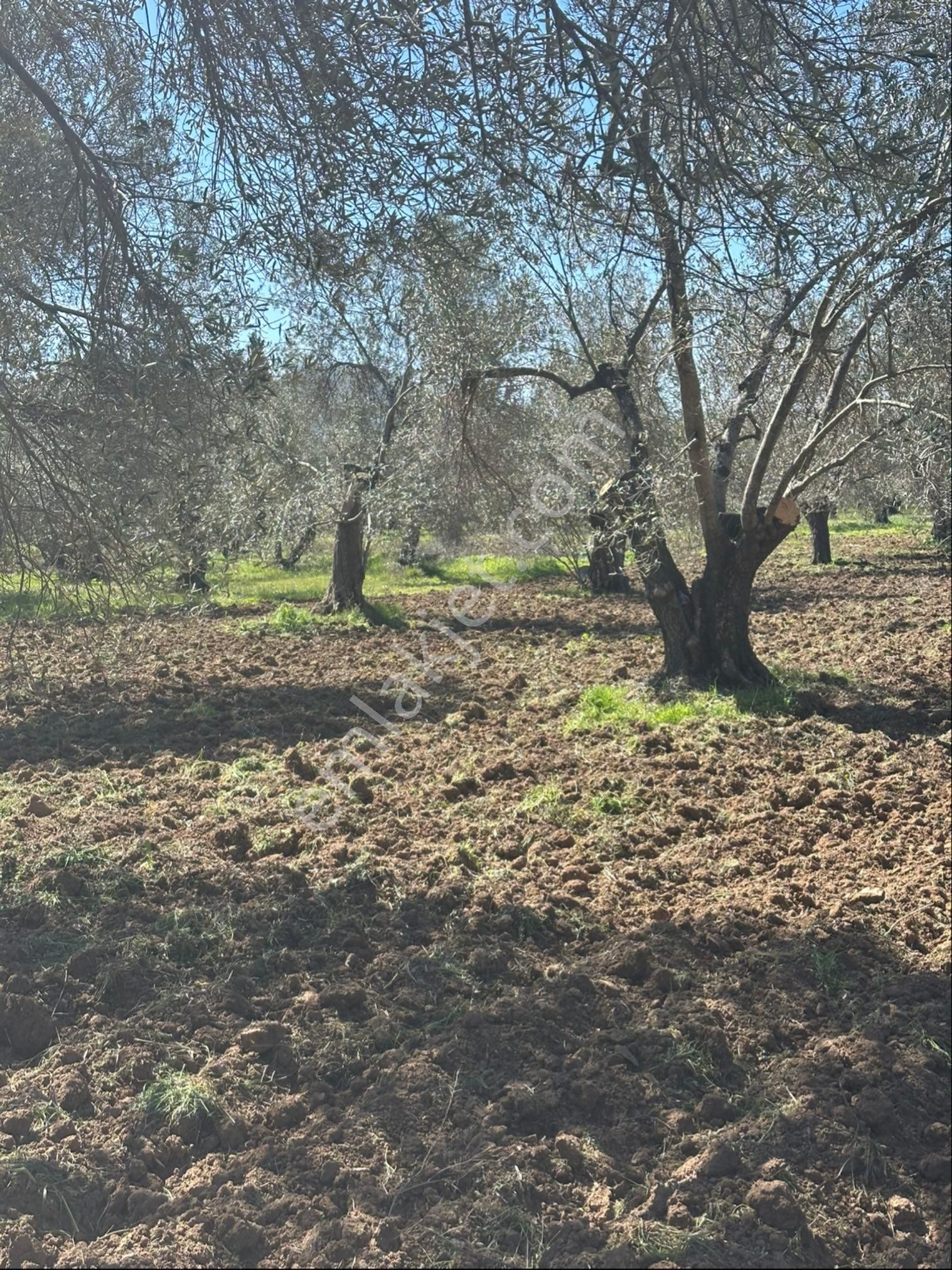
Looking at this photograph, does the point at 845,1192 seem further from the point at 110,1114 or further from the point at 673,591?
the point at 673,591

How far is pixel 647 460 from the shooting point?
392 inches

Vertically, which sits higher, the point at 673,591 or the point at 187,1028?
the point at 673,591

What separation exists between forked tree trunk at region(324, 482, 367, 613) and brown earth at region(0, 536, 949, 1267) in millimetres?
7752

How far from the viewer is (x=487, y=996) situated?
189 inches

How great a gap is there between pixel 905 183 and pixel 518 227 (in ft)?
6.13

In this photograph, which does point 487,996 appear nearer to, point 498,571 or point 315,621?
point 315,621

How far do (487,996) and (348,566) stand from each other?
12558 mm

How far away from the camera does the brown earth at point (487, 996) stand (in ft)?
11.4

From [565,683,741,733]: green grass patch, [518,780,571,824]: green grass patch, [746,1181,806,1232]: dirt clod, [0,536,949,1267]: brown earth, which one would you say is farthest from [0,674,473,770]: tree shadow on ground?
[746,1181,806,1232]: dirt clod

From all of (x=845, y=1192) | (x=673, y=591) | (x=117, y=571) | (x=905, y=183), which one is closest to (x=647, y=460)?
(x=673, y=591)

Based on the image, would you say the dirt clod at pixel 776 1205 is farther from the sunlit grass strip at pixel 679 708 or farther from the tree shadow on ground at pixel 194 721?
the tree shadow on ground at pixel 194 721

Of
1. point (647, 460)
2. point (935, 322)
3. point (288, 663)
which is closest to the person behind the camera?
point (935, 322)

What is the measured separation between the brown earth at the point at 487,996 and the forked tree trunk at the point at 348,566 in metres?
7.75

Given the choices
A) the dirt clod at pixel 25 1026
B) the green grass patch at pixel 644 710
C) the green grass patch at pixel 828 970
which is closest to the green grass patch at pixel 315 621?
the green grass patch at pixel 644 710
